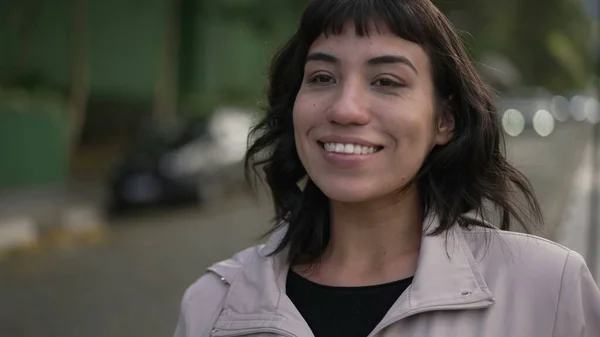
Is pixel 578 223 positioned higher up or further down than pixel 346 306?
further down

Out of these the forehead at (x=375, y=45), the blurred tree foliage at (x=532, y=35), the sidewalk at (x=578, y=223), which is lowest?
the sidewalk at (x=578, y=223)

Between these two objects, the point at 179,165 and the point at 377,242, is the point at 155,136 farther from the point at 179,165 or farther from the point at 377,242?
the point at 377,242

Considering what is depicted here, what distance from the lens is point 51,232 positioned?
483 inches

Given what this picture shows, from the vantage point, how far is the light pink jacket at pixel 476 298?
199cm

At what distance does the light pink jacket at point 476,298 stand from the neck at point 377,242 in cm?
11

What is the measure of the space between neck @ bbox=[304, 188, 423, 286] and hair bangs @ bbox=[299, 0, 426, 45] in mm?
396

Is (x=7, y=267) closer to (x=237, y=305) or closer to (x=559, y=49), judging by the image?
(x=559, y=49)

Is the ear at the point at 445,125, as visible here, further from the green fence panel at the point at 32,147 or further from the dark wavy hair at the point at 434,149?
the green fence panel at the point at 32,147

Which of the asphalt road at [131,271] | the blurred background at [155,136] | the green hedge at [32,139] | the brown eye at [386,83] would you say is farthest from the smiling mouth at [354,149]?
the green hedge at [32,139]

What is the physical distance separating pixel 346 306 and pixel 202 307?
36 cm

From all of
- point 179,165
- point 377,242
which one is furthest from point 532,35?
point 377,242

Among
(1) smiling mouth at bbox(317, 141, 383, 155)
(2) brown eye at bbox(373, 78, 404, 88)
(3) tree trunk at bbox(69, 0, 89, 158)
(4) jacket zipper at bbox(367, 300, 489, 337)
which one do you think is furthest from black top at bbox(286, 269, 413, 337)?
(3) tree trunk at bbox(69, 0, 89, 158)

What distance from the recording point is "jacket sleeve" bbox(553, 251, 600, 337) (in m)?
1.98

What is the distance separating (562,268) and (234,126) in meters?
15.3
